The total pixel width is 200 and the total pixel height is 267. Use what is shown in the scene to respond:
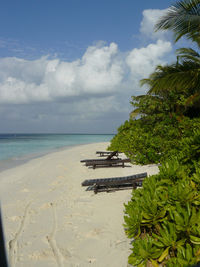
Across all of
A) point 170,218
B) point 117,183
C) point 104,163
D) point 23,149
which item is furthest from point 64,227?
point 23,149

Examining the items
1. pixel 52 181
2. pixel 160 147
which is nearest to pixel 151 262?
pixel 160 147

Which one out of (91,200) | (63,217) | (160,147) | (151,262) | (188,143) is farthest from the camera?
(91,200)

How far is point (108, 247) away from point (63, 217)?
2108mm

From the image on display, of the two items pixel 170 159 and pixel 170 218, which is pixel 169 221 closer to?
pixel 170 218

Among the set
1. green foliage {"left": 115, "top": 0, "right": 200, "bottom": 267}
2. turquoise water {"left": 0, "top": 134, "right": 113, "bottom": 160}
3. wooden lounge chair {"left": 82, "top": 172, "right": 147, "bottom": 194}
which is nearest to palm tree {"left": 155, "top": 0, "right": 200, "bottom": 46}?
green foliage {"left": 115, "top": 0, "right": 200, "bottom": 267}

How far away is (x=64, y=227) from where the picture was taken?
208 inches

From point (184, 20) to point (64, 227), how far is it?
8.62 m

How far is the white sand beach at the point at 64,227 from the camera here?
4023 millimetres

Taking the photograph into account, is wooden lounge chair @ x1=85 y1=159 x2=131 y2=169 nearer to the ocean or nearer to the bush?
the ocean

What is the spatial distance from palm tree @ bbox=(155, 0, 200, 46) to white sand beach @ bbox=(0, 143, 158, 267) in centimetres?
692

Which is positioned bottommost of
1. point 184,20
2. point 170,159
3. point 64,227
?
point 64,227

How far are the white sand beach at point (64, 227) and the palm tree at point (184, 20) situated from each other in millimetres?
6924

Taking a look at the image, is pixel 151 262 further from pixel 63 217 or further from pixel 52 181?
pixel 52 181

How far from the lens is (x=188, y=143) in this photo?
11.8 feet
